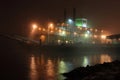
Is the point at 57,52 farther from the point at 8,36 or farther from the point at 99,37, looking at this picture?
the point at 99,37

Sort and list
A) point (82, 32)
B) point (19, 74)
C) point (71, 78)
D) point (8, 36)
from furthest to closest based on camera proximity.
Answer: point (82, 32) < point (8, 36) < point (19, 74) < point (71, 78)

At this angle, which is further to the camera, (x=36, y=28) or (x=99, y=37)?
(x=99, y=37)

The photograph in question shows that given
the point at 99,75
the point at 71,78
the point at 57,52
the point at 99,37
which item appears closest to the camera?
the point at 99,75

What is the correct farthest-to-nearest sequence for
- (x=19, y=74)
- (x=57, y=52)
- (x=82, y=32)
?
(x=82, y=32)
(x=57, y=52)
(x=19, y=74)

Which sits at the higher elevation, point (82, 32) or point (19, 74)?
point (82, 32)

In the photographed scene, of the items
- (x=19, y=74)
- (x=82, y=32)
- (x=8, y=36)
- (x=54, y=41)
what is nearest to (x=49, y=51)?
(x=54, y=41)

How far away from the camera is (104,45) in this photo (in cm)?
4828

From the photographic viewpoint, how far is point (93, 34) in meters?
60.2

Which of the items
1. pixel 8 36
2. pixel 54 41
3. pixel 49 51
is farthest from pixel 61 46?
pixel 8 36

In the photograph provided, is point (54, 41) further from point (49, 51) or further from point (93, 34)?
point (93, 34)

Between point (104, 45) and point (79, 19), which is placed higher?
point (79, 19)

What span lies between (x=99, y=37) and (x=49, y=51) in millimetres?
19031

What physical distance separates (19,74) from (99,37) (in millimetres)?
41593

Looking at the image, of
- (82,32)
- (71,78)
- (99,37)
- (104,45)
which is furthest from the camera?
(99,37)
